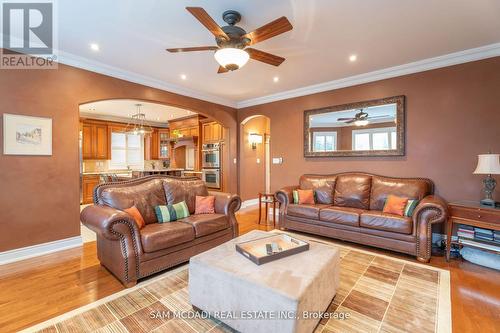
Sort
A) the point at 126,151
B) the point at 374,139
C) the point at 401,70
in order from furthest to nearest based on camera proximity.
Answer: the point at 126,151, the point at 374,139, the point at 401,70

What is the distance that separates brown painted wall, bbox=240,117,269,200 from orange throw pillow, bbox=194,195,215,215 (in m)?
2.72

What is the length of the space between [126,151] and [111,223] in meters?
7.02

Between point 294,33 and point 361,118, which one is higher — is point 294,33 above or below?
above

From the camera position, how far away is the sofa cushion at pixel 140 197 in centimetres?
283

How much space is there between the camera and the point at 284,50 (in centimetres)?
326

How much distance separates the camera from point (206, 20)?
79.4 inches

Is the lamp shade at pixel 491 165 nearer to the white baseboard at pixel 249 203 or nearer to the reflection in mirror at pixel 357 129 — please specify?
the reflection in mirror at pixel 357 129

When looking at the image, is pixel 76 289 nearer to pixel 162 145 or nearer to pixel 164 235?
pixel 164 235

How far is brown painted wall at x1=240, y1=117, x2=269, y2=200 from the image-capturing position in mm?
6329

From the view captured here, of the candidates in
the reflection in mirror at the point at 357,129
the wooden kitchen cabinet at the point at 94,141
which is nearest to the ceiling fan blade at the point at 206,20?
the reflection in mirror at the point at 357,129

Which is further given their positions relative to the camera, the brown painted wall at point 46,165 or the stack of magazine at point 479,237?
the brown painted wall at point 46,165

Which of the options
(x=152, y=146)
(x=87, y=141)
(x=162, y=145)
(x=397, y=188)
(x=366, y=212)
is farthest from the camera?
(x=162, y=145)

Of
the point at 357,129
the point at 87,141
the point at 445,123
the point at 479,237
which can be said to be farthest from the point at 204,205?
the point at 87,141

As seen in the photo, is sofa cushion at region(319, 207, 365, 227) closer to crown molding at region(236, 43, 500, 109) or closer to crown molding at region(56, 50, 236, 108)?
crown molding at region(236, 43, 500, 109)
